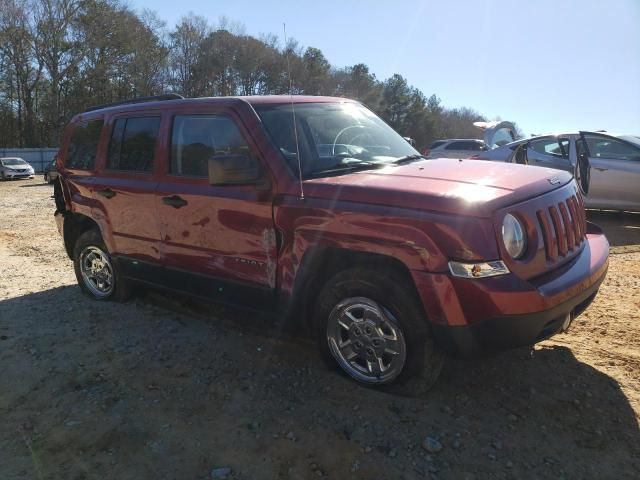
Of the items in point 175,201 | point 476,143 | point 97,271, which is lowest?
point 97,271

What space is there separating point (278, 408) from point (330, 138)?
1949 mm

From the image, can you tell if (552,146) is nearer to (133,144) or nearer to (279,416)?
(133,144)

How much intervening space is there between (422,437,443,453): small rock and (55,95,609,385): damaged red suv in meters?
0.41

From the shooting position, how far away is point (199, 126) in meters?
4.14

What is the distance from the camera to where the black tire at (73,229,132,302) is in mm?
5230

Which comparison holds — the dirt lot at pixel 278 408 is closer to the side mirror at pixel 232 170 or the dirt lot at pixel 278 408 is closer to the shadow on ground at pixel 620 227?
the side mirror at pixel 232 170

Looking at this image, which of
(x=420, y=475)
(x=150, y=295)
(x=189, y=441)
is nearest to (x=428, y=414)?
(x=420, y=475)

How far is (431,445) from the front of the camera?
2.82 m

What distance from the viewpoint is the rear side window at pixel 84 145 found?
5180mm

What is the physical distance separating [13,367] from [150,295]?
1.70 meters

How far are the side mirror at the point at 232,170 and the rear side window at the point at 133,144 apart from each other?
1.23 m

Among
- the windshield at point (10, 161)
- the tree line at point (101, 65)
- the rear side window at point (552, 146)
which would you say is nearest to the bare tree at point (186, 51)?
the tree line at point (101, 65)

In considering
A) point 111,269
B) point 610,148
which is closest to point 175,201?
point 111,269

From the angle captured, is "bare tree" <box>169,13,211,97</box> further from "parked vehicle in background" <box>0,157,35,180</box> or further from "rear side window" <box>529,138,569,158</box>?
"rear side window" <box>529,138,569,158</box>
